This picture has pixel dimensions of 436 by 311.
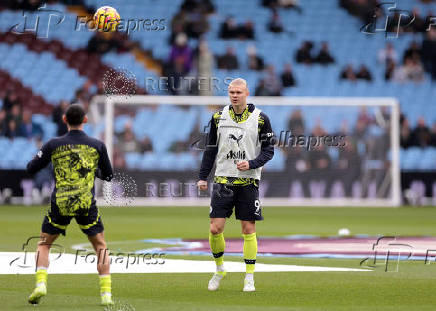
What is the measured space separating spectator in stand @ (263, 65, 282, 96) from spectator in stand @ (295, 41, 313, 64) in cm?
198

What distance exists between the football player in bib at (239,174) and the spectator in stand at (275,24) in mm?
23287

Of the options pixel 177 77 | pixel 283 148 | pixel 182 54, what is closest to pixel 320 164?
pixel 283 148

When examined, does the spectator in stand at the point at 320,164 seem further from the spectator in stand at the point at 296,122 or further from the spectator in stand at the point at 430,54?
the spectator in stand at the point at 430,54

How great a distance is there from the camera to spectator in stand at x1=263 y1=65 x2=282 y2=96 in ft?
96.2

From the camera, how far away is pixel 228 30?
3197 cm

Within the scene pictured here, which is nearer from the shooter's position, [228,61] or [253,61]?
[228,61]

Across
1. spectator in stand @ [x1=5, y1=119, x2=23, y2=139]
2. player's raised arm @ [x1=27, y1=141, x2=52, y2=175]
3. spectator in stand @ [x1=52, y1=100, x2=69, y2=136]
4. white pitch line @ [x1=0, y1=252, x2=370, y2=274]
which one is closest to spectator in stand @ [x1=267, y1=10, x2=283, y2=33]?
spectator in stand @ [x1=52, y1=100, x2=69, y2=136]

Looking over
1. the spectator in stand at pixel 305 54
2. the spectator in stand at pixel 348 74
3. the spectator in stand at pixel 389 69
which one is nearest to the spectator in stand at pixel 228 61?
the spectator in stand at pixel 305 54

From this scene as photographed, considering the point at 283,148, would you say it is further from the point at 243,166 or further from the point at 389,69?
the point at 243,166

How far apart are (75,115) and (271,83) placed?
21.8 meters

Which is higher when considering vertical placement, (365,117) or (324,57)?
(324,57)

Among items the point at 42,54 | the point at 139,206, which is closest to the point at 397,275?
the point at 139,206

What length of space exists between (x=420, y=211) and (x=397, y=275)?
1415 centimetres

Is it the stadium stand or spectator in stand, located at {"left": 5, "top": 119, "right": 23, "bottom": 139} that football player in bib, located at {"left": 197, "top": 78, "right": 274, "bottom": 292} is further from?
the stadium stand
